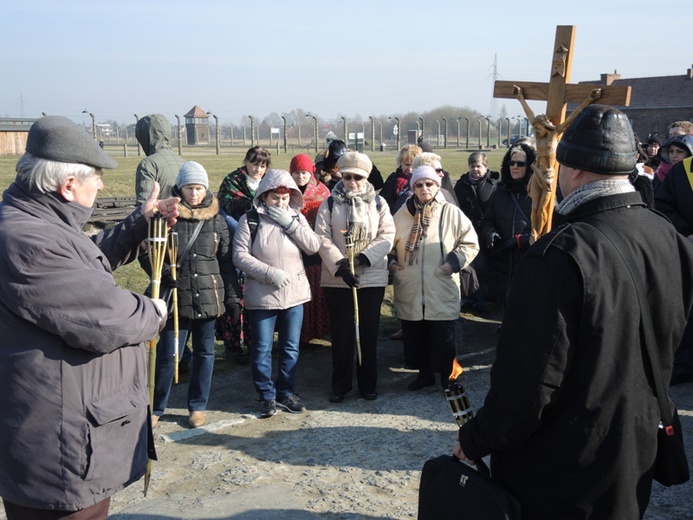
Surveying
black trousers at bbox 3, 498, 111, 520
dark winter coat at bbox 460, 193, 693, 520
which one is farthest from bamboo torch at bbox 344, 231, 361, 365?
dark winter coat at bbox 460, 193, 693, 520

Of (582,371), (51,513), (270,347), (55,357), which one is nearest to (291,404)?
(270,347)

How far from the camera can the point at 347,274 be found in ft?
19.6

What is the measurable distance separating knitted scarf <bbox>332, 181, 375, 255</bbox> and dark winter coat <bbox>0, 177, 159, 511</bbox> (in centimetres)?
341

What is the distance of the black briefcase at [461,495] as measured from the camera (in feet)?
8.32

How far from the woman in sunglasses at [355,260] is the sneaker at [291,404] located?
33 cm

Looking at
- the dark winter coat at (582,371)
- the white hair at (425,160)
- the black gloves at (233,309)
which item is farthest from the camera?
the white hair at (425,160)

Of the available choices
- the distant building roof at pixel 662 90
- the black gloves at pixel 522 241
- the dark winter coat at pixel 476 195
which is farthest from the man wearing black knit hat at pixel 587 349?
the distant building roof at pixel 662 90

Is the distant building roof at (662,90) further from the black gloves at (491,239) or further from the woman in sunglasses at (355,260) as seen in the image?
the woman in sunglasses at (355,260)

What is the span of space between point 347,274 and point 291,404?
1.13m

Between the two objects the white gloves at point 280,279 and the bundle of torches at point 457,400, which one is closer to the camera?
the bundle of torches at point 457,400

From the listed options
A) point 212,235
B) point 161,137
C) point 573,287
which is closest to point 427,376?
point 212,235

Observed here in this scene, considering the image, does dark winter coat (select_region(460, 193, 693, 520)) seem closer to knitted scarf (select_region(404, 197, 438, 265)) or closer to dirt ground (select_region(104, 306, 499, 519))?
dirt ground (select_region(104, 306, 499, 519))

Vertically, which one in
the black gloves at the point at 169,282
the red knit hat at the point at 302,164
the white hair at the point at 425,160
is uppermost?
the white hair at the point at 425,160

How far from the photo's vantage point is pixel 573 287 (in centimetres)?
238
